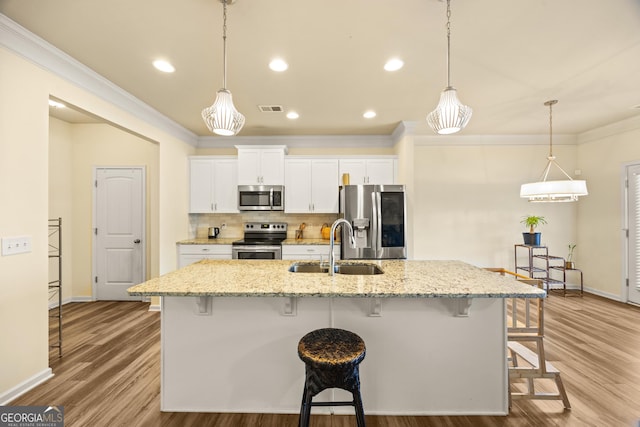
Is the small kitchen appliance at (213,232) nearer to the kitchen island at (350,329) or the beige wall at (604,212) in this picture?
the kitchen island at (350,329)

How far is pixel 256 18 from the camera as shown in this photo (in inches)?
73.5

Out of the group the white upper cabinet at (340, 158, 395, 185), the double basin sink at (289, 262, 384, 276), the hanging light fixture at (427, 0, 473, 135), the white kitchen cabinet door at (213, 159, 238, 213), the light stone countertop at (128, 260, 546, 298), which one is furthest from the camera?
the white kitchen cabinet door at (213, 159, 238, 213)

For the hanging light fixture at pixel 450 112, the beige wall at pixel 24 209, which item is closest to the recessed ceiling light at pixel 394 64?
the hanging light fixture at pixel 450 112

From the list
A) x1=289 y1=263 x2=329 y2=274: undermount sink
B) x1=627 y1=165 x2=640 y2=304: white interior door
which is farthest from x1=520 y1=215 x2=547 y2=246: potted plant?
x1=289 y1=263 x2=329 y2=274: undermount sink

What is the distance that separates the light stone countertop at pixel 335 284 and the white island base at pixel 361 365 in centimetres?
16

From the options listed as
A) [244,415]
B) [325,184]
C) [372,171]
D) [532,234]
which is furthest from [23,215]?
[532,234]

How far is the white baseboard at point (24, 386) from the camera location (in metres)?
1.92

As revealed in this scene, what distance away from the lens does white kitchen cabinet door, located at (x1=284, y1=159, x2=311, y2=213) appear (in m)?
4.41

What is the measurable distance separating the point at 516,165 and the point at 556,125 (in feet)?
2.52

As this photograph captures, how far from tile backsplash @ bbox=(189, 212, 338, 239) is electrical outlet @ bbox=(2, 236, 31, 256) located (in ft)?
8.47

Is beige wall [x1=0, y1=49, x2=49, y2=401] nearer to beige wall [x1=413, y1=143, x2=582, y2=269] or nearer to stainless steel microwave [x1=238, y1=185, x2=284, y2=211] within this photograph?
stainless steel microwave [x1=238, y1=185, x2=284, y2=211]

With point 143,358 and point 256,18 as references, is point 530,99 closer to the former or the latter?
point 256,18

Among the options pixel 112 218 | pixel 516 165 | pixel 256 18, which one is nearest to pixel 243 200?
pixel 112 218

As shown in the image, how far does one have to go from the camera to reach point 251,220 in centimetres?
471
